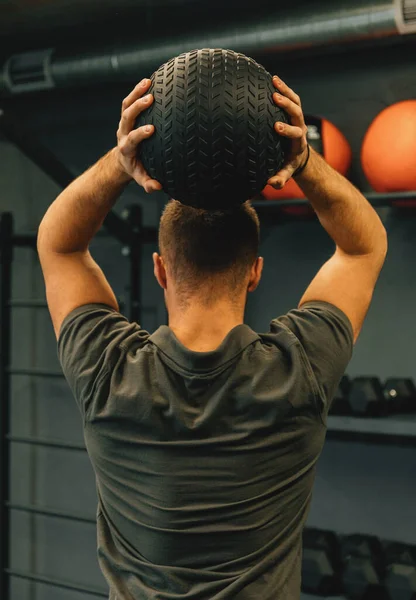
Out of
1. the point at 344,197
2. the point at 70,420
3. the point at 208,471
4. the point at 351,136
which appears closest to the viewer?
the point at 208,471

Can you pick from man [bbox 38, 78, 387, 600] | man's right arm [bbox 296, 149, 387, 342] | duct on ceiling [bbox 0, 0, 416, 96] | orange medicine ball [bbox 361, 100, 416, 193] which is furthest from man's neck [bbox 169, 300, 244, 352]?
duct on ceiling [bbox 0, 0, 416, 96]

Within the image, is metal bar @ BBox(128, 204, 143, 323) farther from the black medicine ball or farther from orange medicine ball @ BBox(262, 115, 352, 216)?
the black medicine ball

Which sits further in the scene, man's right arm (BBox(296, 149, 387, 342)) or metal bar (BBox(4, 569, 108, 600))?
metal bar (BBox(4, 569, 108, 600))

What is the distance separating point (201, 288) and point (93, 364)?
0.74ft

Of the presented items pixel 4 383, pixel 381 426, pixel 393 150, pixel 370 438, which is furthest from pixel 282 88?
pixel 4 383

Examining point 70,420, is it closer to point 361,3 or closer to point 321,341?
point 361,3

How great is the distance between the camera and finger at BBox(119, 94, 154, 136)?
3.72 ft

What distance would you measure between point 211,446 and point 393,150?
160 centimetres

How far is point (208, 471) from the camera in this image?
45.1 inches

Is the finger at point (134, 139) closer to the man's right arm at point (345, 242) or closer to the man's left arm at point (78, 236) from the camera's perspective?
the man's left arm at point (78, 236)

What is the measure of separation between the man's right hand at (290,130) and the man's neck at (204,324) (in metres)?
0.23

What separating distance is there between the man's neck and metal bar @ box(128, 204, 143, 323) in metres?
1.83

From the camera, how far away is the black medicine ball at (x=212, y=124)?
110cm

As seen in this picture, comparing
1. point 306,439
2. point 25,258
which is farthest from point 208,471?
point 25,258
